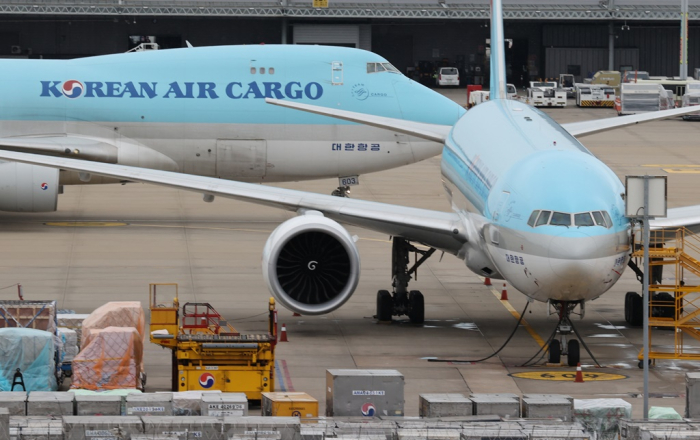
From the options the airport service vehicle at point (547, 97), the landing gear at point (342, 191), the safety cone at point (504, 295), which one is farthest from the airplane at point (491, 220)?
the airport service vehicle at point (547, 97)

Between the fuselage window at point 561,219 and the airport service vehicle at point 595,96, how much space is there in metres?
59.5

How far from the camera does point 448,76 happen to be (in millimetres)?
92938

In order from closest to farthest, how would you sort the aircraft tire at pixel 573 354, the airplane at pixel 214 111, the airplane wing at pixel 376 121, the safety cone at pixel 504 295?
the aircraft tire at pixel 573 354 → the airplane wing at pixel 376 121 → the safety cone at pixel 504 295 → the airplane at pixel 214 111

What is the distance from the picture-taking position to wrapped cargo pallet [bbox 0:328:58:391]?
64.8 feet

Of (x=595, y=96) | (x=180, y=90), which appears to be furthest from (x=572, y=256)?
(x=595, y=96)

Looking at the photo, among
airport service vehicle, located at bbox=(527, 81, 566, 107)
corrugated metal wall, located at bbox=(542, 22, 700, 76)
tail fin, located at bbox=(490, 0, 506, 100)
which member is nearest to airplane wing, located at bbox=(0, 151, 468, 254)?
tail fin, located at bbox=(490, 0, 506, 100)

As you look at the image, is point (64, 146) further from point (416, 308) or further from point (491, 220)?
point (491, 220)

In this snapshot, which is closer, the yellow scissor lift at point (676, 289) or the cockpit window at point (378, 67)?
the yellow scissor lift at point (676, 289)

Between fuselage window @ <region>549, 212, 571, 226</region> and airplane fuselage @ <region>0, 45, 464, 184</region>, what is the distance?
1584 centimetres

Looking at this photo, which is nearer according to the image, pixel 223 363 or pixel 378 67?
pixel 223 363

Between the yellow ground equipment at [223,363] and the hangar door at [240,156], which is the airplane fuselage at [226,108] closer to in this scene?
the hangar door at [240,156]

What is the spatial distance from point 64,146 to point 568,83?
195ft

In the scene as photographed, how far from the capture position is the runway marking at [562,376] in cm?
2127

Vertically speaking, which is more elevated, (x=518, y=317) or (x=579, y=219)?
(x=579, y=219)
